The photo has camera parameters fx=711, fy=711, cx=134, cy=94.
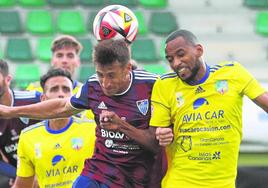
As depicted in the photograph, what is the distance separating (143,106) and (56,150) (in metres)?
1.25

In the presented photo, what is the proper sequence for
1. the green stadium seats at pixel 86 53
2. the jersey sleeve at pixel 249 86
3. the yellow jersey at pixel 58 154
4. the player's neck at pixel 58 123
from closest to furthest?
the jersey sleeve at pixel 249 86 → the yellow jersey at pixel 58 154 → the player's neck at pixel 58 123 → the green stadium seats at pixel 86 53

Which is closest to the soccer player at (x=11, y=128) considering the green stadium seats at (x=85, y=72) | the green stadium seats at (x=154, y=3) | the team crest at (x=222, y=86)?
the team crest at (x=222, y=86)

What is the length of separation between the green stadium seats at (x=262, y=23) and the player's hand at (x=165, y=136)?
8462 millimetres

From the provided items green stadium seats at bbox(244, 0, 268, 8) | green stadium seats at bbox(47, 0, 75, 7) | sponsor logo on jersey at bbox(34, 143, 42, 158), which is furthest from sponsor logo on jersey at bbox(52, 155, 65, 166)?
green stadium seats at bbox(244, 0, 268, 8)

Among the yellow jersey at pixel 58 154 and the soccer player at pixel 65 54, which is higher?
the soccer player at pixel 65 54

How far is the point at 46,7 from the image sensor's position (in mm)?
12422

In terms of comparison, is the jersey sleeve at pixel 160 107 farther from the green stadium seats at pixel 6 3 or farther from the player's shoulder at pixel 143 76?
the green stadium seats at pixel 6 3

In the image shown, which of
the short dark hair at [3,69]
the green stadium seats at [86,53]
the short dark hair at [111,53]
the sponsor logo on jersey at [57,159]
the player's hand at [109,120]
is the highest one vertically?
the green stadium seats at [86,53]

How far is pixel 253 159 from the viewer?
7.58 meters

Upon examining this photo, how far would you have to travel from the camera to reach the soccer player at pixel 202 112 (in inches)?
176

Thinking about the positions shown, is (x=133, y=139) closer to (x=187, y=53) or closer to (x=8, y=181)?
(x=187, y=53)

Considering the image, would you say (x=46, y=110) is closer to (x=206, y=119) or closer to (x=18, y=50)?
(x=206, y=119)

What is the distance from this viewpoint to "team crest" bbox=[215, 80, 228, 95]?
4504 millimetres

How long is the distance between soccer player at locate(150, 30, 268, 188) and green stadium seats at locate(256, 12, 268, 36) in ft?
26.6
